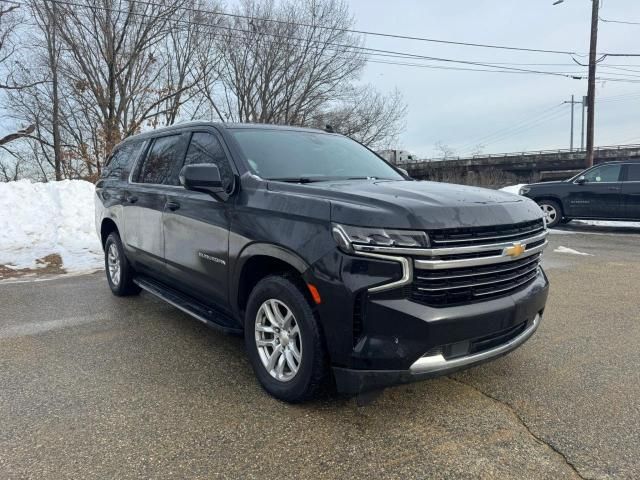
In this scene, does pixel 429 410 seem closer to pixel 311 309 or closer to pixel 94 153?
pixel 311 309

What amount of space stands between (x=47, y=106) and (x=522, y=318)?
2741 cm

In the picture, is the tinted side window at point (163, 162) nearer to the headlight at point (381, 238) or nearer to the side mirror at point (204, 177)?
the side mirror at point (204, 177)

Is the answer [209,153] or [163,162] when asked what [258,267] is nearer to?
[209,153]

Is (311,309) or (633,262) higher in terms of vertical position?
(311,309)

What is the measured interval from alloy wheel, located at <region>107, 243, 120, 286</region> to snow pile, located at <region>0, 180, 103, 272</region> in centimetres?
211

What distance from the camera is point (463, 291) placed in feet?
8.74

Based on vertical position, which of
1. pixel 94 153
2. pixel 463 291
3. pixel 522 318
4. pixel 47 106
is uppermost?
pixel 47 106

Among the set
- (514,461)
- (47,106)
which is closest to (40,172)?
(47,106)

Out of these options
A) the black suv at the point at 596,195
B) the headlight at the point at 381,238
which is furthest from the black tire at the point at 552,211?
the headlight at the point at 381,238

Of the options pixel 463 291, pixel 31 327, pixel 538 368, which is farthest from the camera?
pixel 31 327

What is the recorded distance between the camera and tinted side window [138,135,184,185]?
439 cm

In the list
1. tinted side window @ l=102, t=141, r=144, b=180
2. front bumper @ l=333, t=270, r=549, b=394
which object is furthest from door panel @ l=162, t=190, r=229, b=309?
tinted side window @ l=102, t=141, r=144, b=180

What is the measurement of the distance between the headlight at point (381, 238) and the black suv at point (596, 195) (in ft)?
30.9

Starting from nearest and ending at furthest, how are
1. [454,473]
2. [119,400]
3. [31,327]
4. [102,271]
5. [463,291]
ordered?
[454,473] < [463,291] < [119,400] < [31,327] < [102,271]
